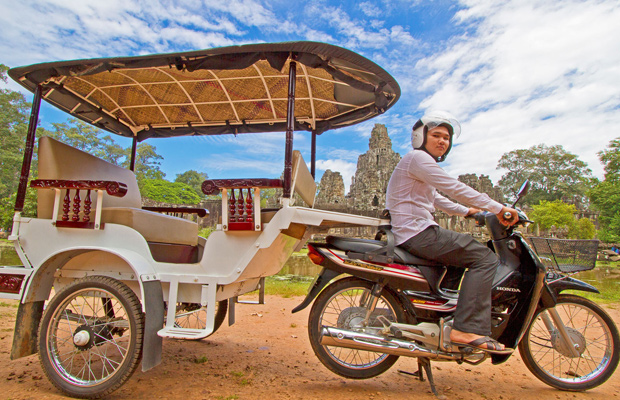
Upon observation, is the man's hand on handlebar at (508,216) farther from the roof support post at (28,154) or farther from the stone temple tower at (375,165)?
the stone temple tower at (375,165)

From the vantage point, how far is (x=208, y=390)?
8.91 feet

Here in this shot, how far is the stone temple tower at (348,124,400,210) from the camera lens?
3303 centimetres

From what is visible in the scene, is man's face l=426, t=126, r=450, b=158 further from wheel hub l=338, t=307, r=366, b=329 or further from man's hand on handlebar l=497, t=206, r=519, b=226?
wheel hub l=338, t=307, r=366, b=329

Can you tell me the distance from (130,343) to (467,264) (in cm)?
240

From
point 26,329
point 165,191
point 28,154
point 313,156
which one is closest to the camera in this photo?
point 26,329

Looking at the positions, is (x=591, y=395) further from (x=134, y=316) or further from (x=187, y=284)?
(x=134, y=316)

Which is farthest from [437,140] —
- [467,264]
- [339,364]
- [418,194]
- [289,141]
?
[339,364]

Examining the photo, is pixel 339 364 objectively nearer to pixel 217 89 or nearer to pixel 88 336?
pixel 88 336

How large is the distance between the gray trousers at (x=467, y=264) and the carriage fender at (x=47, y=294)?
1876 millimetres

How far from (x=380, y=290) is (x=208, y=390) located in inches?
56.5

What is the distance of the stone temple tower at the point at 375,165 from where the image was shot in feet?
108

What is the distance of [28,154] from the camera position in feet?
10.4

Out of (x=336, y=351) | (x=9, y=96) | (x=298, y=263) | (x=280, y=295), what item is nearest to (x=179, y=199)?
(x=9, y=96)

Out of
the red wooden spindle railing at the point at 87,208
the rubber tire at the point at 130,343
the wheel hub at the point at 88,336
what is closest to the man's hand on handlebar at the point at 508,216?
the rubber tire at the point at 130,343
